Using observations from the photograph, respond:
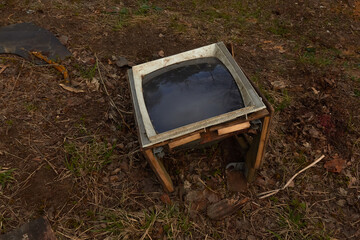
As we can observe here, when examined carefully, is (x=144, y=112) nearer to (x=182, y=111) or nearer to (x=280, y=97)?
(x=182, y=111)

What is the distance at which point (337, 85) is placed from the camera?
3.33 meters

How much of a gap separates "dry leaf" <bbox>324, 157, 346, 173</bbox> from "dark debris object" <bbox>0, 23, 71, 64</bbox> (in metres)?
3.45

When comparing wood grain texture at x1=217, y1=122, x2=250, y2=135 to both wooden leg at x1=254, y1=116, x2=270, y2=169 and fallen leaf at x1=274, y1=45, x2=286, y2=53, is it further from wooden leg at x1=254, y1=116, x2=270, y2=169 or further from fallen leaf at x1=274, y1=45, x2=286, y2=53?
fallen leaf at x1=274, y1=45, x2=286, y2=53

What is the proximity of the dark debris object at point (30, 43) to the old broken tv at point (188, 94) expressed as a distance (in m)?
1.81

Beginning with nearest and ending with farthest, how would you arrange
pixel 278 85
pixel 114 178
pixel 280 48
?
pixel 114 178 → pixel 278 85 → pixel 280 48

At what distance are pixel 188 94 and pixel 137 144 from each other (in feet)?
3.15

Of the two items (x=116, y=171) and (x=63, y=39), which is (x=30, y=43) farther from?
(x=116, y=171)

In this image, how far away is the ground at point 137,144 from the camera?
2271 millimetres

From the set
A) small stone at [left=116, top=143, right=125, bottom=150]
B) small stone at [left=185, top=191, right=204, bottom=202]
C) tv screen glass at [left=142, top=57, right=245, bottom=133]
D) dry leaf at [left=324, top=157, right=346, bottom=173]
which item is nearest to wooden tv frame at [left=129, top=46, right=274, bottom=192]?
tv screen glass at [left=142, top=57, right=245, bottom=133]

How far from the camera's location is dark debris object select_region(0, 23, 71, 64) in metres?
3.40

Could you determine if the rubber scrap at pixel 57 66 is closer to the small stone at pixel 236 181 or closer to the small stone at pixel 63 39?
the small stone at pixel 63 39

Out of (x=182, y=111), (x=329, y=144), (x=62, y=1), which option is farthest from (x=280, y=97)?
(x=62, y=1)

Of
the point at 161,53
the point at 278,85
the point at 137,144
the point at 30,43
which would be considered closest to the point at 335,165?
the point at 278,85

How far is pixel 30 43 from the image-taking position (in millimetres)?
3510
